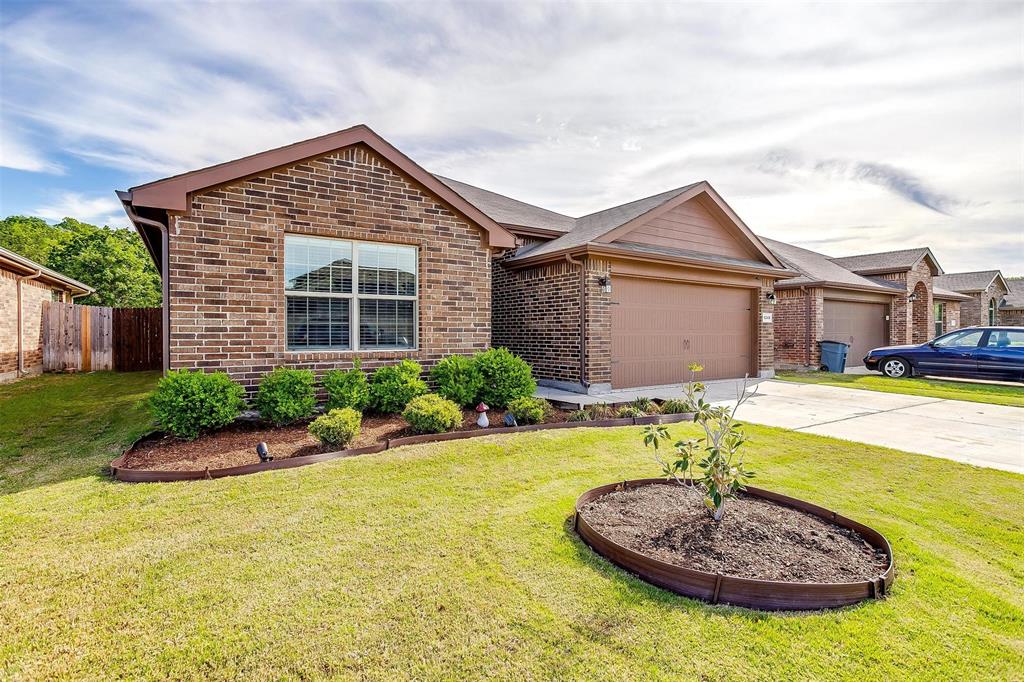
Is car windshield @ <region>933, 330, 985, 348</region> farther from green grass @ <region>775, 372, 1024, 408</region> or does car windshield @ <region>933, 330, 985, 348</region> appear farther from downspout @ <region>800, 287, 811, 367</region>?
downspout @ <region>800, 287, 811, 367</region>

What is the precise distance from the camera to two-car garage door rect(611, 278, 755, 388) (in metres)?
10.2

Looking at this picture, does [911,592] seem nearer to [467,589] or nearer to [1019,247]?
[467,589]

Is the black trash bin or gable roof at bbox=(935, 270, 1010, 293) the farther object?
gable roof at bbox=(935, 270, 1010, 293)

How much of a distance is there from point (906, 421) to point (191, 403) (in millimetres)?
9906

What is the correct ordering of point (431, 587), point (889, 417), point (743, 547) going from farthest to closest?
1. point (889, 417)
2. point (743, 547)
3. point (431, 587)

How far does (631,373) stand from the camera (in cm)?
1030

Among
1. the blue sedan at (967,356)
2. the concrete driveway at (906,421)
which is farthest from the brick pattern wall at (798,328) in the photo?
the concrete driveway at (906,421)

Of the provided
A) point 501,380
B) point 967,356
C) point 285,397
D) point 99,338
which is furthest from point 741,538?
point 99,338

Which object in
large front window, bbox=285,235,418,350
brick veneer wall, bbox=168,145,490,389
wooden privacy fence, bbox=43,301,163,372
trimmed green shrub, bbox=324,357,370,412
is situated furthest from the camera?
wooden privacy fence, bbox=43,301,163,372

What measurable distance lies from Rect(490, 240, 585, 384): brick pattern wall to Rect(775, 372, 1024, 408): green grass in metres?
6.77

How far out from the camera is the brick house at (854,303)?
15.4 metres

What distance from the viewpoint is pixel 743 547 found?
2939 mm

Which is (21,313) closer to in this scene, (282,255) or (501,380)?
(282,255)

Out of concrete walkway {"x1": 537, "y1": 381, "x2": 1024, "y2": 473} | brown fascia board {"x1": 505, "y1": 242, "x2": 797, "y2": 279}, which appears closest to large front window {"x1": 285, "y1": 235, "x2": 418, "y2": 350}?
concrete walkway {"x1": 537, "y1": 381, "x2": 1024, "y2": 473}
